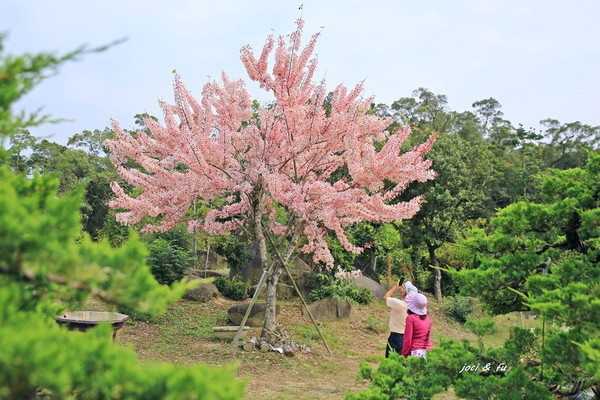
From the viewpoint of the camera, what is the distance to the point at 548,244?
322cm

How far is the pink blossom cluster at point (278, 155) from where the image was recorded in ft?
27.7

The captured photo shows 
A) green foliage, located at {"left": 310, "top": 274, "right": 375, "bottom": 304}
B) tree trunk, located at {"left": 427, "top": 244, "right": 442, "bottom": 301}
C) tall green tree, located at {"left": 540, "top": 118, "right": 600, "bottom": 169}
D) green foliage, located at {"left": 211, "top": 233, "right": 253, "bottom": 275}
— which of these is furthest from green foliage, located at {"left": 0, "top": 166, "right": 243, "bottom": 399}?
tall green tree, located at {"left": 540, "top": 118, "right": 600, "bottom": 169}

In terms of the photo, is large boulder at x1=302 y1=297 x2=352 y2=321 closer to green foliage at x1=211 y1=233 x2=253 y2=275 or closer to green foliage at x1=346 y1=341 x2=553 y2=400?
green foliage at x1=211 y1=233 x2=253 y2=275

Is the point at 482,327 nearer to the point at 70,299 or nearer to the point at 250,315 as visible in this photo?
the point at 70,299

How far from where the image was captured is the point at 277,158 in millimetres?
9055

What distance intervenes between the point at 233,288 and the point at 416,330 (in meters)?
7.76

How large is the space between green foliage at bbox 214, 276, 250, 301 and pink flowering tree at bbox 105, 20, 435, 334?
3.51m

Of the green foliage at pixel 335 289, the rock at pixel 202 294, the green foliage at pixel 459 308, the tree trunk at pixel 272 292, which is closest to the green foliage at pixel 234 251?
the rock at pixel 202 294

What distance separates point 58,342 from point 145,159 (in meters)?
8.07

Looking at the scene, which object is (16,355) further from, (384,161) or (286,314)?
(286,314)

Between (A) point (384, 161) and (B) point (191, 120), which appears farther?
(B) point (191, 120)

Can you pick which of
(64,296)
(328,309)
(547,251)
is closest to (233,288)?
(328,309)

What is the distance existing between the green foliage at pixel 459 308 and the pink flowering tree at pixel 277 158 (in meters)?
6.47

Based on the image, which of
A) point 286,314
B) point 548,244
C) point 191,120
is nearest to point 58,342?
point 548,244
